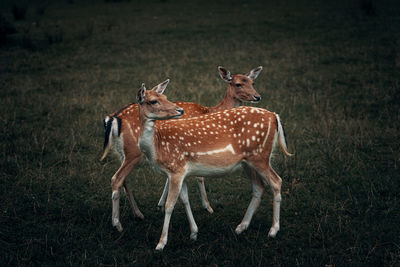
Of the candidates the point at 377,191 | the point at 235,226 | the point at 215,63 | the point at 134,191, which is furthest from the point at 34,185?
the point at 215,63

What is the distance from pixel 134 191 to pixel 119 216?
2.32 feet

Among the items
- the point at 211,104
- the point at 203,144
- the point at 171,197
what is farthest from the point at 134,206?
the point at 211,104

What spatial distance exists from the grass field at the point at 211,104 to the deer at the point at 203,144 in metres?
0.51

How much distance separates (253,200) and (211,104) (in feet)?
13.8

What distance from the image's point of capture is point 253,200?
477 cm

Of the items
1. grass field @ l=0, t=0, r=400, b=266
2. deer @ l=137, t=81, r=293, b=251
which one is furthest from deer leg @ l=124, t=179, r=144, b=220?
deer @ l=137, t=81, r=293, b=251

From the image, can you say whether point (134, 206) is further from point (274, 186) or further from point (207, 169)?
point (274, 186)

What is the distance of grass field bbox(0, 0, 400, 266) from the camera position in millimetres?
4367

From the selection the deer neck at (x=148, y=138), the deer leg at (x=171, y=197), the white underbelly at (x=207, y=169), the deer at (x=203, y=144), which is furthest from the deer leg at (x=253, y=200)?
the deer neck at (x=148, y=138)

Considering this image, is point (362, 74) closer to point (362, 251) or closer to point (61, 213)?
point (362, 251)

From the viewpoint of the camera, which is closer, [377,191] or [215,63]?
[377,191]

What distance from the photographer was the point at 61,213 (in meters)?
4.93

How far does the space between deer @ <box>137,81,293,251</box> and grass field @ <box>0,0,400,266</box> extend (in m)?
0.51

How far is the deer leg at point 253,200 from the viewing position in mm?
4688
